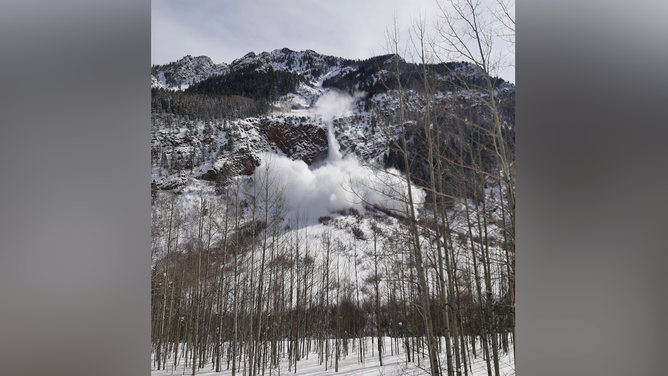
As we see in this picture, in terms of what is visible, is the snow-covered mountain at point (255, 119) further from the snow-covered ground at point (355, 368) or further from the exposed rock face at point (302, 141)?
the snow-covered ground at point (355, 368)

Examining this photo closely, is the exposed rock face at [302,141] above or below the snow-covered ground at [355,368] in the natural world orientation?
above

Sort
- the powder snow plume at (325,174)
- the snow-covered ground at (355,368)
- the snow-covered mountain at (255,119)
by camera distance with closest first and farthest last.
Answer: the snow-covered ground at (355,368), the snow-covered mountain at (255,119), the powder snow plume at (325,174)

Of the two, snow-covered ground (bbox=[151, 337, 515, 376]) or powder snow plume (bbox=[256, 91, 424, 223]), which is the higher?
powder snow plume (bbox=[256, 91, 424, 223])

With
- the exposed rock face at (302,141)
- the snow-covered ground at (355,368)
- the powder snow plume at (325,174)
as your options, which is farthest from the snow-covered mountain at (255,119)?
the snow-covered ground at (355,368)

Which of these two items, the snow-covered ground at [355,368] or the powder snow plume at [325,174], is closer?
the snow-covered ground at [355,368]

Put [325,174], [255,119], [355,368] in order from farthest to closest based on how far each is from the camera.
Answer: [325,174]
[255,119]
[355,368]

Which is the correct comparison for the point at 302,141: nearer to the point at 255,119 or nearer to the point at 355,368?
the point at 255,119

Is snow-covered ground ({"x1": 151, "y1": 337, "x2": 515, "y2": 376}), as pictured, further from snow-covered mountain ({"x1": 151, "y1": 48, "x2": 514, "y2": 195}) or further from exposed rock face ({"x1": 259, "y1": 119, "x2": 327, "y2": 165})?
exposed rock face ({"x1": 259, "y1": 119, "x2": 327, "y2": 165})

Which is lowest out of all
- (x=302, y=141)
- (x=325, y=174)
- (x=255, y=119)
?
(x=325, y=174)

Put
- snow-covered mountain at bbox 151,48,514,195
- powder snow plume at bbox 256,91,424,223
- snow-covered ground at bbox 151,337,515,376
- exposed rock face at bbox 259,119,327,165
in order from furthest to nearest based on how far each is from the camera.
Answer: exposed rock face at bbox 259,119,327,165, powder snow plume at bbox 256,91,424,223, snow-covered mountain at bbox 151,48,514,195, snow-covered ground at bbox 151,337,515,376

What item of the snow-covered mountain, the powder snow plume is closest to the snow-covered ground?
the snow-covered mountain

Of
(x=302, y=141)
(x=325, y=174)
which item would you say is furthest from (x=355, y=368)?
(x=302, y=141)
